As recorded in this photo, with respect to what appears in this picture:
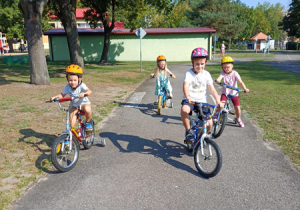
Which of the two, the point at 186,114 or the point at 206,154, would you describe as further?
the point at 186,114

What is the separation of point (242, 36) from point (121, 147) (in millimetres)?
87953

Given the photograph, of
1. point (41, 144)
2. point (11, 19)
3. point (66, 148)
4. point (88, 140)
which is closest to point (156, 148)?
point (88, 140)

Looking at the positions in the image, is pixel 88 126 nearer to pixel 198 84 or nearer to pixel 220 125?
pixel 198 84

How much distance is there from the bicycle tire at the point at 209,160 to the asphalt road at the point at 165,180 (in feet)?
0.36

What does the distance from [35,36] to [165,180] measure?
10617 mm

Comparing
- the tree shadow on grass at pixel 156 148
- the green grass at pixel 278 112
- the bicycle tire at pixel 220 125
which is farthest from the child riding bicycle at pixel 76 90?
the green grass at pixel 278 112

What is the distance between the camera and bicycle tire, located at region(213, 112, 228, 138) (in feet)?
19.3

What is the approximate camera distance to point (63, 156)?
434 centimetres

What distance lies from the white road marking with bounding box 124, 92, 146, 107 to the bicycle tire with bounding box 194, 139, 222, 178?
206 inches

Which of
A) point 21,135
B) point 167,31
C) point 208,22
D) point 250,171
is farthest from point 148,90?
point 208,22

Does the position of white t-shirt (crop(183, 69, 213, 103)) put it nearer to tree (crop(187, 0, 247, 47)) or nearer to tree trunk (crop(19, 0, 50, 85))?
tree trunk (crop(19, 0, 50, 85))

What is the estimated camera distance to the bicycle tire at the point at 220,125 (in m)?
5.88

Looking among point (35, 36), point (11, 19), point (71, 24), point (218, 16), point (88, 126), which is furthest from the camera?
point (218, 16)

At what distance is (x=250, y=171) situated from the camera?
422cm
